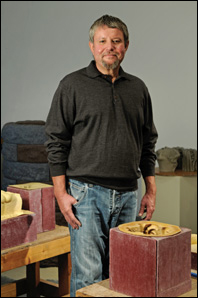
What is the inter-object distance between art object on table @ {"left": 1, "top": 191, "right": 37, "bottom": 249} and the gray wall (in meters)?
3.15

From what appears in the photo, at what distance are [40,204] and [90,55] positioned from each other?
3809mm

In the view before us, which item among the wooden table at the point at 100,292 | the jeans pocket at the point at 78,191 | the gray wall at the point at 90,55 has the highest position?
the gray wall at the point at 90,55

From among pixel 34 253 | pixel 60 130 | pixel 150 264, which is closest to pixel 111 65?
pixel 60 130

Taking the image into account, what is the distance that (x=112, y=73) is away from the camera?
1909mm

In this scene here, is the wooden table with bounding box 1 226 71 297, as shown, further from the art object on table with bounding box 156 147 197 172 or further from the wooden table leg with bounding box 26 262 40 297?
the art object on table with bounding box 156 147 197 172

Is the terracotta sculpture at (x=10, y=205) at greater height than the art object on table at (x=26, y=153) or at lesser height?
lesser

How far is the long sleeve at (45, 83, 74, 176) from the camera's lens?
1886 millimetres

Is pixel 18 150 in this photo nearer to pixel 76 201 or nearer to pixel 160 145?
pixel 160 145

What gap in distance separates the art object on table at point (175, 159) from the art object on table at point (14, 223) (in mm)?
2614

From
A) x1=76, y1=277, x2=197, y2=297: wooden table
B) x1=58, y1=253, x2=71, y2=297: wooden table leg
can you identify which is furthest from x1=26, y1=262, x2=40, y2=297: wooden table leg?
x1=76, y1=277, x2=197, y2=297: wooden table

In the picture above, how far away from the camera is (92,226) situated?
1.83m

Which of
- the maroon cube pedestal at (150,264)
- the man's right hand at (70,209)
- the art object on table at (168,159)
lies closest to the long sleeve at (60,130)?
the man's right hand at (70,209)

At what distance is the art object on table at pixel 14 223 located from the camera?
94.3 inches

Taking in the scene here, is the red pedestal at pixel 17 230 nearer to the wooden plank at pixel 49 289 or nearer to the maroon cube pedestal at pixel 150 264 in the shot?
the wooden plank at pixel 49 289
